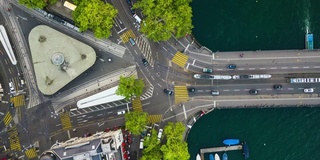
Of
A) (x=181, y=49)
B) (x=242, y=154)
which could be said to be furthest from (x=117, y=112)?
(x=242, y=154)

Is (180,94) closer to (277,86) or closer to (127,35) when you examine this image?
(127,35)

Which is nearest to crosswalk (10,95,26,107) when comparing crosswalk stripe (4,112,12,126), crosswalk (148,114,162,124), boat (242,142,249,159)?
crosswalk stripe (4,112,12,126)

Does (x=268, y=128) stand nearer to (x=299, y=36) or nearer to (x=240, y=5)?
(x=299, y=36)

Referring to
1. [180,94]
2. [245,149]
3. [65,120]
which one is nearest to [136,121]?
[180,94]

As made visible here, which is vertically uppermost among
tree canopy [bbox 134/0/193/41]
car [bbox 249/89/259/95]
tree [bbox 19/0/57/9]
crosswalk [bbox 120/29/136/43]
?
tree [bbox 19/0/57/9]

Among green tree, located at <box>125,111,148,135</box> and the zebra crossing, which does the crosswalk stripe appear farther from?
the zebra crossing
